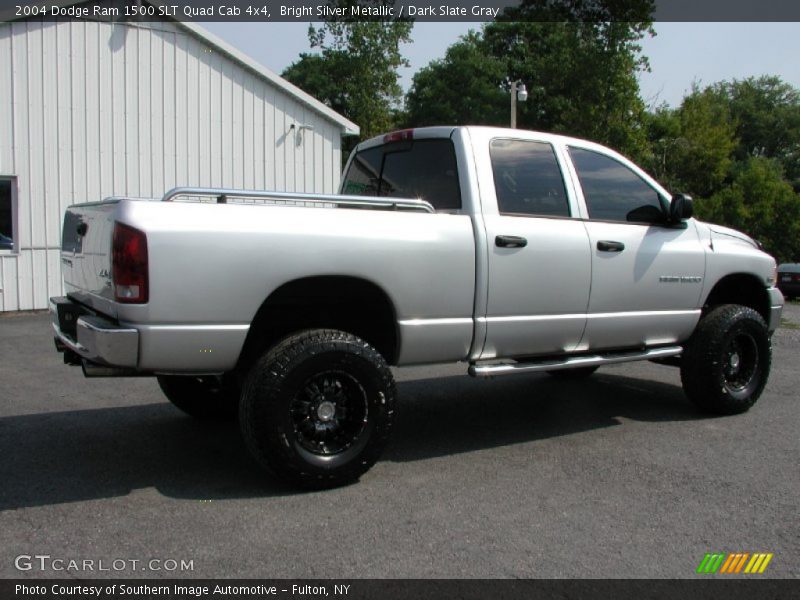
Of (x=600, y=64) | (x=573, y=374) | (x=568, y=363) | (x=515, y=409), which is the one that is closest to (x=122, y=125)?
(x=573, y=374)

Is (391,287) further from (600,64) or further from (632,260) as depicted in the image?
(600,64)

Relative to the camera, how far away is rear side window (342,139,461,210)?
4.83 meters

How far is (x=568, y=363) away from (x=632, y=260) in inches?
36.0

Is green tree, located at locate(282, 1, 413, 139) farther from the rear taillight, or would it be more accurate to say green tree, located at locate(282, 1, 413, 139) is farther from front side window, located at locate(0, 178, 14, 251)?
the rear taillight

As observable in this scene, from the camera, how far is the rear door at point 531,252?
459cm

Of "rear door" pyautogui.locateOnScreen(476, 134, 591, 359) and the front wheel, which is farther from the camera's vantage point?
the front wheel

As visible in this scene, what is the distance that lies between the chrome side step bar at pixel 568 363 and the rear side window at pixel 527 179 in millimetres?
965

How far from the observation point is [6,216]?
12.0 metres

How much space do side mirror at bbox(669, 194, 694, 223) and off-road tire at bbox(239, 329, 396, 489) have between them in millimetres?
2658

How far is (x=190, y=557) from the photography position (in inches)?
126

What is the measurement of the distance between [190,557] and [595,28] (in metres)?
19.6

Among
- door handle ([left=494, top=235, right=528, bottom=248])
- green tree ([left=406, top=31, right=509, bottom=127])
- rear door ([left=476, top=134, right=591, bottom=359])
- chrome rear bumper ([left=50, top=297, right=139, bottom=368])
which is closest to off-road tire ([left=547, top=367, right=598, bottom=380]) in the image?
rear door ([left=476, top=134, right=591, bottom=359])

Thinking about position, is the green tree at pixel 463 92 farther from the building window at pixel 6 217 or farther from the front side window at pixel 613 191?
the front side window at pixel 613 191

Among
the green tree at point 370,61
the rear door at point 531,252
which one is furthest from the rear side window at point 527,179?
the green tree at point 370,61
